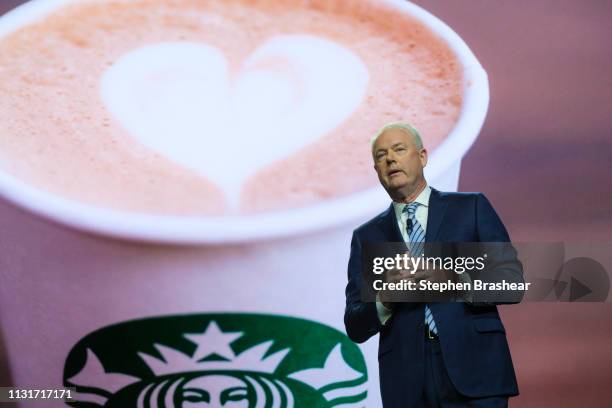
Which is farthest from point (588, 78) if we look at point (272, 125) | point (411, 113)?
point (272, 125)

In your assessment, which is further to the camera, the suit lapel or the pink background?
the pink background

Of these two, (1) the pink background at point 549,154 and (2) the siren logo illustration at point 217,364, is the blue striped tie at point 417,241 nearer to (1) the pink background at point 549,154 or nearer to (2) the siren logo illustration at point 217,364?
(2) the siren logo illustration at point 217,364

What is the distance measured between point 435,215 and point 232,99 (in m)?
0.26

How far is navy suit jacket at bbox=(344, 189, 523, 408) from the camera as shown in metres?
0.72

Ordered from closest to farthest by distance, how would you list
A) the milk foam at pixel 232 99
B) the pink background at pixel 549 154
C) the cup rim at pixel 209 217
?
the cup rim at pixel 209 217, the milk foam at pixel 232 99, the pink background at pixel 549 154

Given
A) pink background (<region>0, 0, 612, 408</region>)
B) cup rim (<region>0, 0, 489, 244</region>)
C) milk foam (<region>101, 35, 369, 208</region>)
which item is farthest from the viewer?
pink background (<region>0, 0, 612, 408</region>)

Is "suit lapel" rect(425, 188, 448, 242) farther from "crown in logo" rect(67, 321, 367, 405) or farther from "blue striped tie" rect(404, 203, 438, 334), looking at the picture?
"crown in logo" rect(67, 321, 367, 405)

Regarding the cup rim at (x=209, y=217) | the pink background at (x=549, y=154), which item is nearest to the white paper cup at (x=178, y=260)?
the cup rim at (x=209, y=217)

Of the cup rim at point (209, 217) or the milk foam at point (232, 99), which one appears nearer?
the cup rim at point (209, 217)

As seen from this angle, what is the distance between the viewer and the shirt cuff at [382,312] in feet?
2.42

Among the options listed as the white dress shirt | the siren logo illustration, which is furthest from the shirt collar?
the siren logo illustration

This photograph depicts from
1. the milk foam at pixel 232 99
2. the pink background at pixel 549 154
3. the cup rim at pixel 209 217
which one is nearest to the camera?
the cup rim at pixel 209 217

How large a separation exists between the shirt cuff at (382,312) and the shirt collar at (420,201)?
0.08 metres

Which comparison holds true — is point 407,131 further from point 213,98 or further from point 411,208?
point 213,98
